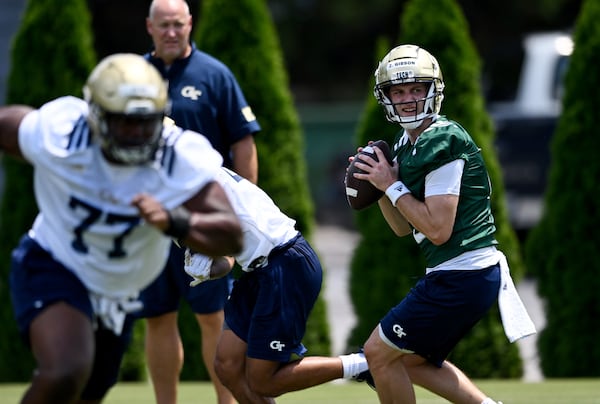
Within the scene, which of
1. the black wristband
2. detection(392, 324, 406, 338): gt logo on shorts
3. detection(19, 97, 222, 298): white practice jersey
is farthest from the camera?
detection(392, 324, 406, 338): gt logo on shorts

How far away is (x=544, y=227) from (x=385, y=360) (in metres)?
3.92

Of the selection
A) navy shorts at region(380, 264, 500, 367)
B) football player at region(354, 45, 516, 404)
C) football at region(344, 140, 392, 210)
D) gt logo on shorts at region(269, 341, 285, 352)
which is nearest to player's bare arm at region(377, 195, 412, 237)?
football at region(344, 140, 392, 210)

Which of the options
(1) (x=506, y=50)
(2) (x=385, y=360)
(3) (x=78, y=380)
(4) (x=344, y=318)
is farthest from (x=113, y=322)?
(1) (x=506, y=50)

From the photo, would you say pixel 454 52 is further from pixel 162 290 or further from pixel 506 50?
pixel 506 50

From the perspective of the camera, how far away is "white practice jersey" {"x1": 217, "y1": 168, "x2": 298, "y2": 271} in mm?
5414

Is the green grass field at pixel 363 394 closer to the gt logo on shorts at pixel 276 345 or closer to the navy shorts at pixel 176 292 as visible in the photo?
the navy shorts at pixel 176 292

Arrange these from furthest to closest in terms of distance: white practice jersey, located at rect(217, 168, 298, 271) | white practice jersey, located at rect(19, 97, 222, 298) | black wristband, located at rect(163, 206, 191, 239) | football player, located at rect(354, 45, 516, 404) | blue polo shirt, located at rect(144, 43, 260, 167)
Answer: blue polo shirt, located at rect(144, 43, 260, 167) < white practice jersey, located at rect(217, 168, 298, 271) < football player, located at rect(354, 45, 516, 404) < white practice jersey, located at rect(19, 97, 222, 298) < black wristband, located at rect(163, 206, 191, 239)

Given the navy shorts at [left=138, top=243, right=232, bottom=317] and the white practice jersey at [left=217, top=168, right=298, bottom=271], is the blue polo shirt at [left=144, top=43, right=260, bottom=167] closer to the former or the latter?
the navy shorts at [left=138, top=243, right=232, bottom=317]

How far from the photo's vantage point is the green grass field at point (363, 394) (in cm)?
741

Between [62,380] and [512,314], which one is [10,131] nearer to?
[62,380]

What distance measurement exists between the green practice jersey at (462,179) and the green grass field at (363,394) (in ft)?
7.21

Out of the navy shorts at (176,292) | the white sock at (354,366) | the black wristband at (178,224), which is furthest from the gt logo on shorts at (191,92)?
the black wristband at (178,224)

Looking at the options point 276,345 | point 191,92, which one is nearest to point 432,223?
point 276,345

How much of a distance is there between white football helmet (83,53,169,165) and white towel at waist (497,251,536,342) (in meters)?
1.80
